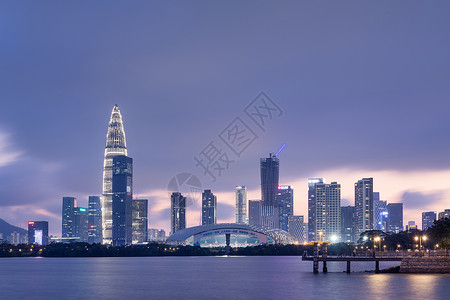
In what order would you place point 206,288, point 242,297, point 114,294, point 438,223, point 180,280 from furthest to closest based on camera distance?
point 438,223 → point 180,280 → point 206,288 → point 114,294 → point 242,297

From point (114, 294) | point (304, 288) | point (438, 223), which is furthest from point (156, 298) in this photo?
point (438, 223)

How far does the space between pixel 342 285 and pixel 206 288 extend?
85.8 feet

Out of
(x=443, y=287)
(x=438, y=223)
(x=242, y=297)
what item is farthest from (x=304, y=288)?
(x=438, y=223)

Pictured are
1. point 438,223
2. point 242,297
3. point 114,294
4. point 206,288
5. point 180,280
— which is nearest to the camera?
point 242,297

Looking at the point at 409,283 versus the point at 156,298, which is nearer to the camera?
the point at 156,298

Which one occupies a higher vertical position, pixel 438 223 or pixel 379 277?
pixel 438 223

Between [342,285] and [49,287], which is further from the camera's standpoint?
[49,287]

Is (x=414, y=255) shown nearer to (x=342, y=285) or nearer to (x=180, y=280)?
(x=342, y=285)

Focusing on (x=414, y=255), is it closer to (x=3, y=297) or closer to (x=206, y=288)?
(x=206, y=288)

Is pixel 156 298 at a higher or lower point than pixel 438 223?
lower

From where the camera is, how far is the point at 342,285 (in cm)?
11400

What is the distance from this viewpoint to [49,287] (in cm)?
12862

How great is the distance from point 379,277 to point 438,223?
49.9 meters

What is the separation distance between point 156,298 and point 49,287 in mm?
35510
